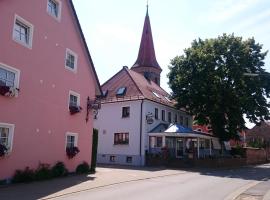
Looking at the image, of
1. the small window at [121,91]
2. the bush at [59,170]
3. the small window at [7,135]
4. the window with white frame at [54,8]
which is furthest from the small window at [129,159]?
the small window at [7,135]

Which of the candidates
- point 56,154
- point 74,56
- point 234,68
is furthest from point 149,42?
point 56,154

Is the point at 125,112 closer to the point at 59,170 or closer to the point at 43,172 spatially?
the point at 59,170

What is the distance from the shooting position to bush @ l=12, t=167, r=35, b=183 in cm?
1645

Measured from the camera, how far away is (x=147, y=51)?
55844 mm

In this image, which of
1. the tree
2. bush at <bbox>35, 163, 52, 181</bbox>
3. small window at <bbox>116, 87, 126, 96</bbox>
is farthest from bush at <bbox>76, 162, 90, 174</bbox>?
the tree

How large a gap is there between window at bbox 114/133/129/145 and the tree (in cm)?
723

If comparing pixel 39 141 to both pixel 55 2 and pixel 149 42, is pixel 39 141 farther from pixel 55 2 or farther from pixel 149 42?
pixel 149 42

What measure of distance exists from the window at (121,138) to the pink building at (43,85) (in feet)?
37.3

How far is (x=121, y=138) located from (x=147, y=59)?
2160cm

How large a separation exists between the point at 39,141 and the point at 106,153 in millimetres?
17972

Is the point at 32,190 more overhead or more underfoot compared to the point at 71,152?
more underfoot

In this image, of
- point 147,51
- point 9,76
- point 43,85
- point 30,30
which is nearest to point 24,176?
point 9,76

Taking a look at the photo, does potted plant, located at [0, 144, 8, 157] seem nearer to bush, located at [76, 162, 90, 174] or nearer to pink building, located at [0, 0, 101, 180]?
pink building, located at [0, 0, 101, 180]

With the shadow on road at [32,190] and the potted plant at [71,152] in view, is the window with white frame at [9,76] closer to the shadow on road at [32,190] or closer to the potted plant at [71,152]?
the shadow on road at [32,190]
